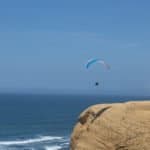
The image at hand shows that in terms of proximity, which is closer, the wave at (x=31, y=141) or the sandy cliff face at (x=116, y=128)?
the sandy cliff face at (x=116, y=128)

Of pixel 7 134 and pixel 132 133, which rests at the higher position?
pixel 7 134

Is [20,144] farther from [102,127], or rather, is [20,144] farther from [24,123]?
[102,127]

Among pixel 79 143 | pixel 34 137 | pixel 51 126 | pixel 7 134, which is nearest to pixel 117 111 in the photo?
pixel 79 143

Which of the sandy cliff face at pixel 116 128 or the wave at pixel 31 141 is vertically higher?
the wave at pixel 31 141

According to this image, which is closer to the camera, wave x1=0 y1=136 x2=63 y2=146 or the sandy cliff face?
the sandy cliff face

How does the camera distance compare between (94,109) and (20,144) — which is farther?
(20,144)

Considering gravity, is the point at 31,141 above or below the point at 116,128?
above

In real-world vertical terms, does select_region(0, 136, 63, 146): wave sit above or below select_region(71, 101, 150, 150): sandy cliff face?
above

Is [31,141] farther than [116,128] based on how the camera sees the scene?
Yes
